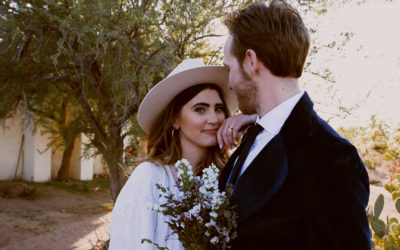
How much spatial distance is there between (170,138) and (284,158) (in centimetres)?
136

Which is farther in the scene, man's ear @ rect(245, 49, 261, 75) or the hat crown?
the hat crown

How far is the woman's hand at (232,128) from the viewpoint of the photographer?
2.29 metres

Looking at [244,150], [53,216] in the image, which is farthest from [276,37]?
[53,216]

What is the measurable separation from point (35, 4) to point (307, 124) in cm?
559

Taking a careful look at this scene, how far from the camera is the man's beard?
1.89 meters

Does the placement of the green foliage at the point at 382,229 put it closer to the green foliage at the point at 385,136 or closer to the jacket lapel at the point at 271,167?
the green foliage at the point at 385,136

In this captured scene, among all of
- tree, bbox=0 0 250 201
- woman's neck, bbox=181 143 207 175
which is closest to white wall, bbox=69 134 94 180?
tree, bbox=0 0 250 201

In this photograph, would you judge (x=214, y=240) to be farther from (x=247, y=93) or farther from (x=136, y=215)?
(x=136, y=215)

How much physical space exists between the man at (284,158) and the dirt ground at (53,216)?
5289 millimetres

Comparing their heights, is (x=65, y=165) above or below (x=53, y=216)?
above

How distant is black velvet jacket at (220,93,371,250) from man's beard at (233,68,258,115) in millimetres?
290

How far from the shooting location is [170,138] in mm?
2771

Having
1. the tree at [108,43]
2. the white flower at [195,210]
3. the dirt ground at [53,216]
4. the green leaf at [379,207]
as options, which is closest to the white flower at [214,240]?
the white flower at [195,210]

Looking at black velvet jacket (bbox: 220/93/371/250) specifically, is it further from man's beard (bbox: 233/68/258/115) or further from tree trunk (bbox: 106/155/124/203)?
tree trunk (bbox: 106/155/124/203)
